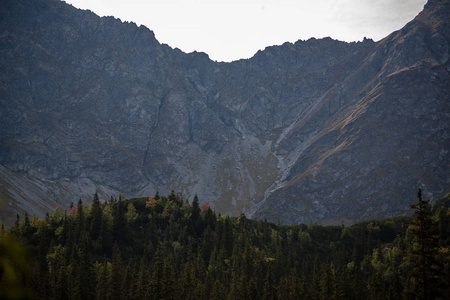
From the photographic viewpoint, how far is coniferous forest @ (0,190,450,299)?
1469 inches

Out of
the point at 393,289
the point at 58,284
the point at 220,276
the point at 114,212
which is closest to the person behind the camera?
the point at 58,284

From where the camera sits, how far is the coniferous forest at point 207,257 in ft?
122

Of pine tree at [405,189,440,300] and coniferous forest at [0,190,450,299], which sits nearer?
pine tree at [405,189,440,300]

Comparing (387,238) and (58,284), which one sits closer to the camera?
(58,284)

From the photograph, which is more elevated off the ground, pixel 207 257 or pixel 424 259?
pixel 207 257

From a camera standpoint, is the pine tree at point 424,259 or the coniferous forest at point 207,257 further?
the coniferous forest at point 207,257

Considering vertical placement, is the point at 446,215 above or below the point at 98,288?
above

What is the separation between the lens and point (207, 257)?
133250 mm

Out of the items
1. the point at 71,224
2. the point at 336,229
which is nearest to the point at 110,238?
the point at 71,224

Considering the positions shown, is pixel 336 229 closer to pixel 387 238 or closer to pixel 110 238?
pixel 387 238

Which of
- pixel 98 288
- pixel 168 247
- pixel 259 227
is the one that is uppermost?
pixel 259 227

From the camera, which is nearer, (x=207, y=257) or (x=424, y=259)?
(x=424, y=259)

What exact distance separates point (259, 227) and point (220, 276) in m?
73.6

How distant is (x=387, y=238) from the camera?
175500 millimetres
